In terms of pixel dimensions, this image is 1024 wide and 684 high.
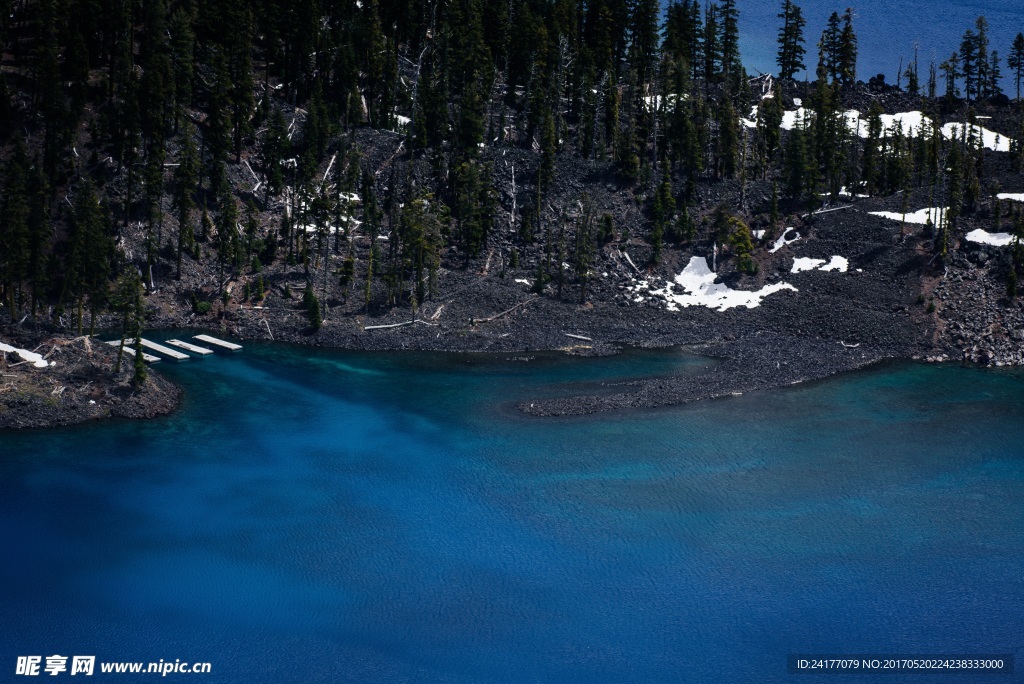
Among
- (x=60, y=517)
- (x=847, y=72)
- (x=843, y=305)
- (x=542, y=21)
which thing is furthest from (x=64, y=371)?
(x=847, y=72)

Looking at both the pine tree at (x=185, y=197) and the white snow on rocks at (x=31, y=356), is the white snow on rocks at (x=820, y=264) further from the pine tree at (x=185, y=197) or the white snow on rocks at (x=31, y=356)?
the white snow on rocks at (x=31, y=356)

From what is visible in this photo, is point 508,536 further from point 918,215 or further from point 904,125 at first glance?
point 904,125

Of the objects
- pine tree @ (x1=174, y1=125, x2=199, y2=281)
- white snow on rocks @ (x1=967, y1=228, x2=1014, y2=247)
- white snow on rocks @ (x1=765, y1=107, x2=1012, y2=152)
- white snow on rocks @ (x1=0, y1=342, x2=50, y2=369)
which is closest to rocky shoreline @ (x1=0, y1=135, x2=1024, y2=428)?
white snow on rocks @ (x1=967, y1=228, x2=1014, y2=247)

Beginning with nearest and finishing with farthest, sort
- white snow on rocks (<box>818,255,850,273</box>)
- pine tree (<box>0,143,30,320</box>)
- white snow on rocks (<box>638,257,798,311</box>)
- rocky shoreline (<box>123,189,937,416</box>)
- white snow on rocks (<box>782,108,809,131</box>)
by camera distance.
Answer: pine tree (<box>0,143,30,320</box>) < rocky shoreline (<box>123,189,937,416</box>) < white snow on rocks (<box>638,257,798,311</box>) < white snow on rocks (<box>818,255,850,273</box>) < white snow on rocks (<box>782,108,809,131</box>)

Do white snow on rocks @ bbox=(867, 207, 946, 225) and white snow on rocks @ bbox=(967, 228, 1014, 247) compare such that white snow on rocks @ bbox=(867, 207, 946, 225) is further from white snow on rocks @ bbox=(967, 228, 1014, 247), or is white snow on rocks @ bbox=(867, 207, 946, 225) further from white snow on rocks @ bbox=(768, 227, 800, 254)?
white snow on rocks @ bbox=(768, 227, 800, 254)

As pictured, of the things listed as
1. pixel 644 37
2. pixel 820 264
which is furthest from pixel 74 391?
pixel 644 37

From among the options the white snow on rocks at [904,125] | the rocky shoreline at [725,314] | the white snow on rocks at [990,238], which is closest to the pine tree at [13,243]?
the rocky shoreline at [725,314]
